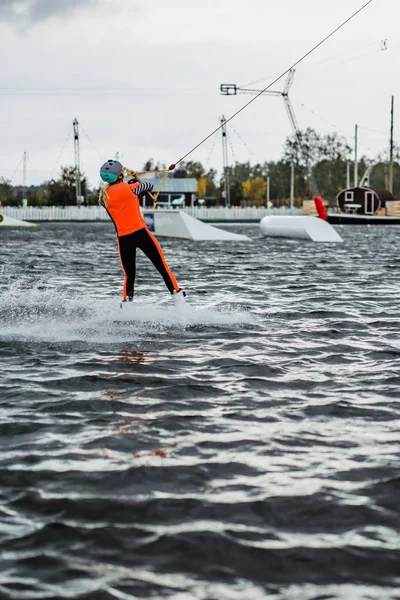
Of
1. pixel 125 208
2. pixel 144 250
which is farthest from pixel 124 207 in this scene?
pixel 144 250

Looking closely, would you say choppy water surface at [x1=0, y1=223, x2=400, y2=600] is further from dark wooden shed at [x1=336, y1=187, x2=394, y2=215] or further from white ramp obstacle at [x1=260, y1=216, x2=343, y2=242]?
dark wooden shed at [x1=336, y1=187, x2=394, y2=215]

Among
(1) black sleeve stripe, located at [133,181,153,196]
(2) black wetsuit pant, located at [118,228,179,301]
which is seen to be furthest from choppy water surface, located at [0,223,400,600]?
(1) black sleeve stripe, located at [133,181,153,196]

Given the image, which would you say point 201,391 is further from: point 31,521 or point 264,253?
point 264,253

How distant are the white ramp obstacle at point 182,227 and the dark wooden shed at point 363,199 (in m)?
42.0

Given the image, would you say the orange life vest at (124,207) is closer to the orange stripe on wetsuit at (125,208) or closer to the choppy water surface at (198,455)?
the orange stripe on wetsuit at (125,208)

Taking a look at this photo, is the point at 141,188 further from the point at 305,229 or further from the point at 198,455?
the point at 305,229

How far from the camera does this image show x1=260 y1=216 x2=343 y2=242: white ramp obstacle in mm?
35612

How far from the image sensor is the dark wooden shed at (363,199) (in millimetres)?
77562

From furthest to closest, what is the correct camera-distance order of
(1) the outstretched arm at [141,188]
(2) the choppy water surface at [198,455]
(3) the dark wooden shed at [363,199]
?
(3) the dark wooden shed at [363,199] < (1) the outstretched arm at [141,188] < (2) the choppy water surface at [198,455]

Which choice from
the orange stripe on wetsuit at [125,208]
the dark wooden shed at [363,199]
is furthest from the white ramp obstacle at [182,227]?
the dark wooden shed at [363,199]

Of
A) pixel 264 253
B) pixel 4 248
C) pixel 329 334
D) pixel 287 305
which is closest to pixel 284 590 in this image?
pixel 329 334

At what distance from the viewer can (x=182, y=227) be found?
3612 centimetres

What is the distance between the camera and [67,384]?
706 centimetres

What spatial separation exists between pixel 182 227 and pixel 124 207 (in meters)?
25.5
